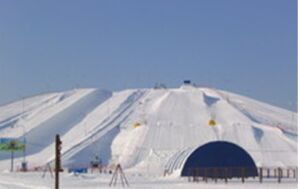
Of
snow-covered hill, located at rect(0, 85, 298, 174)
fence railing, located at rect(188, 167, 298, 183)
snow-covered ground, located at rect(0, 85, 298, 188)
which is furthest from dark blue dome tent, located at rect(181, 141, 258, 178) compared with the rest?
snow-covered hill, located at rect(0, 85, 298, 174)

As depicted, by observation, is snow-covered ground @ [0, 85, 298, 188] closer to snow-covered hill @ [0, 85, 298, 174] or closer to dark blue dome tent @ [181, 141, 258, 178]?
snow-covered hill @ [0, 85, 298, 174]

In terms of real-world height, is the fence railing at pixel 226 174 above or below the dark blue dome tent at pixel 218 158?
below

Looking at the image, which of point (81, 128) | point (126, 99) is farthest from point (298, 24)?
point (126, 99)

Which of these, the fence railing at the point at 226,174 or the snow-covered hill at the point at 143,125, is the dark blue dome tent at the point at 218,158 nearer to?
the fence railing at the point at 226,174

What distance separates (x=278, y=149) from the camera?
83.6 m

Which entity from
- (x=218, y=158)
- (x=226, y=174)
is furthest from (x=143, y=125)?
(x=226, y=174)

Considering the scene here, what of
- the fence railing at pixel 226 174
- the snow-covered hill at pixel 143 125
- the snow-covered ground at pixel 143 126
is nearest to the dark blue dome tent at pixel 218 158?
the fence railing at pixel 226 174

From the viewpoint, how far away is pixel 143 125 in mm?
91812

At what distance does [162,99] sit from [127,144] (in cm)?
2276

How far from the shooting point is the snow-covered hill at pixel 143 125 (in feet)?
274

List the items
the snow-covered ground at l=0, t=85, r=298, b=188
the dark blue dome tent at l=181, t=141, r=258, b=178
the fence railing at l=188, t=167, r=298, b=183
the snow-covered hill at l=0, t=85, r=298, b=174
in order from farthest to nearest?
the snow-covered hill at l=0, t=85, r=298, b=174 < the snow-covered ground at l=0, t=85, r=298, b=188 < the dark blue dome tent at l=181, t=141, r=258, b=178 < the fence railing at l=188, t=167, r=298, b=183

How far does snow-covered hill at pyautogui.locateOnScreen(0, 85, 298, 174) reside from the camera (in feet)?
274

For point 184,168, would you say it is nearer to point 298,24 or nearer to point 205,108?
point 298,24

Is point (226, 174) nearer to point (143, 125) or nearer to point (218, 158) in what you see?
point (218, 158)
